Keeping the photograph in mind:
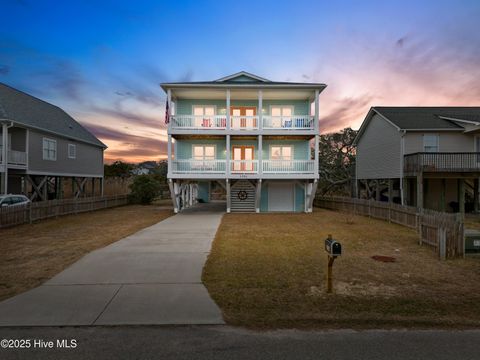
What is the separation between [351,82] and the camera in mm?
27328

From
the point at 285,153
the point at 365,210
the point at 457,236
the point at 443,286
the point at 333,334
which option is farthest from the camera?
the point at 285,153

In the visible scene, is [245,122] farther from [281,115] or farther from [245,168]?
[245,168]

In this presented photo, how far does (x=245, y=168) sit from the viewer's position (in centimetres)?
2219

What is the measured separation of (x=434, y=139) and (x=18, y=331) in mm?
26232

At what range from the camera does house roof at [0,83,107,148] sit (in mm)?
20450

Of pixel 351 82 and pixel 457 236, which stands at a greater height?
pixel 351 82

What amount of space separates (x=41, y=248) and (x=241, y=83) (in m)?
16.6

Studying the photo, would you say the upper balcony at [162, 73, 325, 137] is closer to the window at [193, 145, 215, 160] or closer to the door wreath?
the window at [193, 145, 215, 160]

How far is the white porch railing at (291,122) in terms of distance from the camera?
21.4m

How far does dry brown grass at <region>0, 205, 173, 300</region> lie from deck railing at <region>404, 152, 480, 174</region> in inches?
729

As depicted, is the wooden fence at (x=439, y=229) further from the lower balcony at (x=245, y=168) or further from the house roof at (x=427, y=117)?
the house roof at (x=427, y=117)

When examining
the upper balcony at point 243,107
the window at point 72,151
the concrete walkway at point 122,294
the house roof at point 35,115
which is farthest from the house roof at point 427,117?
the window at point 72,151

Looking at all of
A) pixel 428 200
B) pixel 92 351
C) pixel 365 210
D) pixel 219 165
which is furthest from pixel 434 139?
pixel 92 351

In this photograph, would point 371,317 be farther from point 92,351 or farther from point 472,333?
point 92,351
